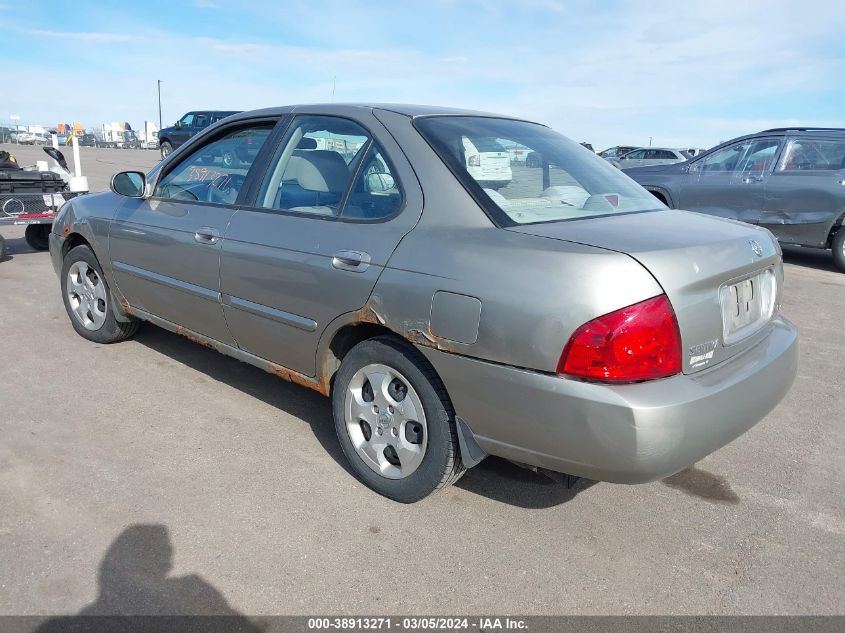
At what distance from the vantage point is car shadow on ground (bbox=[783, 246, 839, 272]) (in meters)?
9.14

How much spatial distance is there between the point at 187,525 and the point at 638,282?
2015 millimetres

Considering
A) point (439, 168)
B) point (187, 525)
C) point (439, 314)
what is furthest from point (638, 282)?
point (187, 525)

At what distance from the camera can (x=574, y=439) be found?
227 centimetres

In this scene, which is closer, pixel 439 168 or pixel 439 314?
pixel 439 314

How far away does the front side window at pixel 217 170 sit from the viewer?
364cm

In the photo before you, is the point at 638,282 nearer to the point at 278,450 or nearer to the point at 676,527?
the point at 676,527

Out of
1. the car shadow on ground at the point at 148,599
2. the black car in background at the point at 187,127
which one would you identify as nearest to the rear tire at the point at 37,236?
the car shadow on ground at the point at 148,599

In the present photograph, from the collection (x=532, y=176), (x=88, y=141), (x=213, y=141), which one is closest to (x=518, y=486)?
(x=532, y=176)

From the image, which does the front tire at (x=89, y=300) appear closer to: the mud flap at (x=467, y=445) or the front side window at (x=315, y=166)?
the front side window at (x=315, y=166)

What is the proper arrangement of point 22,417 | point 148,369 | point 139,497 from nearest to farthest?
1. point 139,497
2. point 22,417
3. point 148,369

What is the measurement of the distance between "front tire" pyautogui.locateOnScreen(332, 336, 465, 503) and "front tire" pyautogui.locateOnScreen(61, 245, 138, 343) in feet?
7.85

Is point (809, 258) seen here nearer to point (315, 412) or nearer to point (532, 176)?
point (532, 176)

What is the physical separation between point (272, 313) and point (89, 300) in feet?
7.57

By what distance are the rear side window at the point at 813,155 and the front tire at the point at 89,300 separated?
8317 mm
